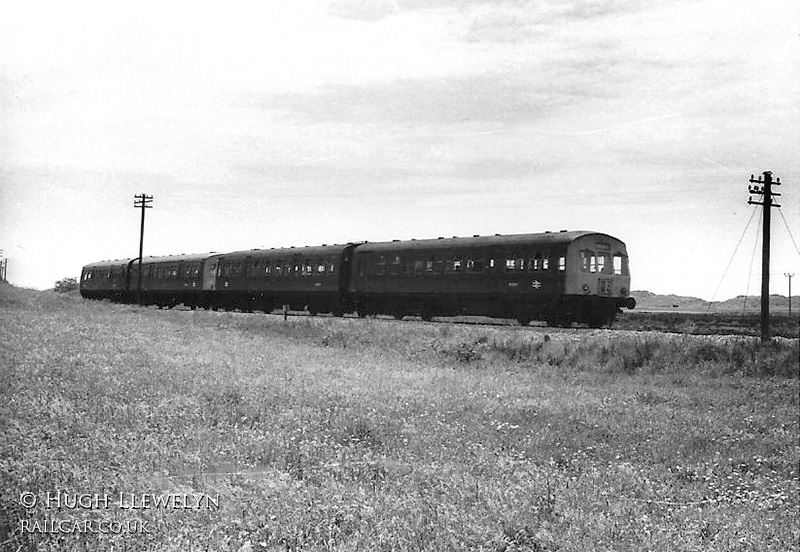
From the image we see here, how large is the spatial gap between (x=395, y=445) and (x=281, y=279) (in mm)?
31387

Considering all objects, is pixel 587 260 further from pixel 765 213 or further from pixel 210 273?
pixel 210 273

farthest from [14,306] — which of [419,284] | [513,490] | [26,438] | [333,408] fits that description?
[513,490]

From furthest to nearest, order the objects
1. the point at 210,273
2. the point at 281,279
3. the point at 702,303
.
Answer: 1. the point at 702,303
2. the point at 210,273
3. the point at 281,279

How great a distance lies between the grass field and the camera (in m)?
6.42

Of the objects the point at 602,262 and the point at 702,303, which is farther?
the point at 702,303

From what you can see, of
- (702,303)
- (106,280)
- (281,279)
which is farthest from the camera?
(702,303)

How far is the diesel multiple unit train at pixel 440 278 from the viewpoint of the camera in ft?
91.1

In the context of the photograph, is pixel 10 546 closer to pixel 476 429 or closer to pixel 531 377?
pixel 476 429

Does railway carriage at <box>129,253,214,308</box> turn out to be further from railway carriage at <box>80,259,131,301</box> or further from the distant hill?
the distant hill

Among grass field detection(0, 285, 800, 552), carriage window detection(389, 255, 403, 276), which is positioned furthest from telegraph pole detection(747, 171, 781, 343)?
carriage window detection(389, 255, 403, 276)

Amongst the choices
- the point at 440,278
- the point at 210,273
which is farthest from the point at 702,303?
the point at 440,278

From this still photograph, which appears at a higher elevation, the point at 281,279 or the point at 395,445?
the point at 281,279

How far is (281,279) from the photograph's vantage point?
41375mm

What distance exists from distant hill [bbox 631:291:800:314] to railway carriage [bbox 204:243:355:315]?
30549 mm
